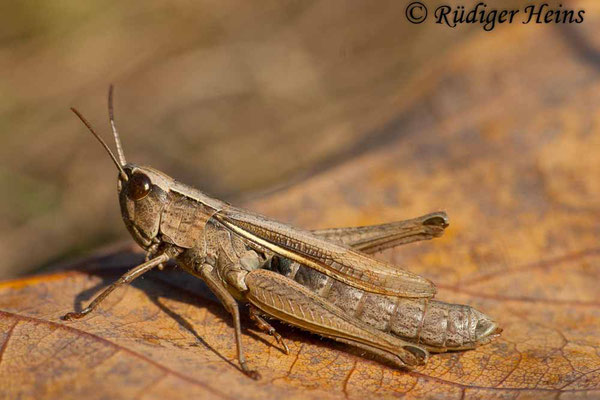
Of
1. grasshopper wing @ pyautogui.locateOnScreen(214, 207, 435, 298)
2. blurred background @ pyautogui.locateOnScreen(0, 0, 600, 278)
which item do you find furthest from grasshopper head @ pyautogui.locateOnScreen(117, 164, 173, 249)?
blurred background @ pyautogui.locateOnScreen(0, 0, 600, 278)

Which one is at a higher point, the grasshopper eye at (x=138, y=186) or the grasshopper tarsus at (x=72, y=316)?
the grasshopper eye at (x=138, y=186)

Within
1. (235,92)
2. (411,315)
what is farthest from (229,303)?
(235,92)

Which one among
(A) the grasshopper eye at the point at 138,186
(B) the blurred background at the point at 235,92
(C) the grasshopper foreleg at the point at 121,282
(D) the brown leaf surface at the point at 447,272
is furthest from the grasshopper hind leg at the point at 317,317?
(B) the blurred background at the point at 235,92

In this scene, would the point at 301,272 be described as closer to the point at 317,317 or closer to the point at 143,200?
the point at 317,317

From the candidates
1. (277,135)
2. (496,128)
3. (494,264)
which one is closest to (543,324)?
(494,264)

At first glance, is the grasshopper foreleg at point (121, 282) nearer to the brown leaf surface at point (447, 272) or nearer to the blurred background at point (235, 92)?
the brown leaf surface at point (447, 272)

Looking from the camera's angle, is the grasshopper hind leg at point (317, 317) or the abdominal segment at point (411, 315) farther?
the abdominal segment at point (411, 315)

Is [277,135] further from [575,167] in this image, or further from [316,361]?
[316,361]
